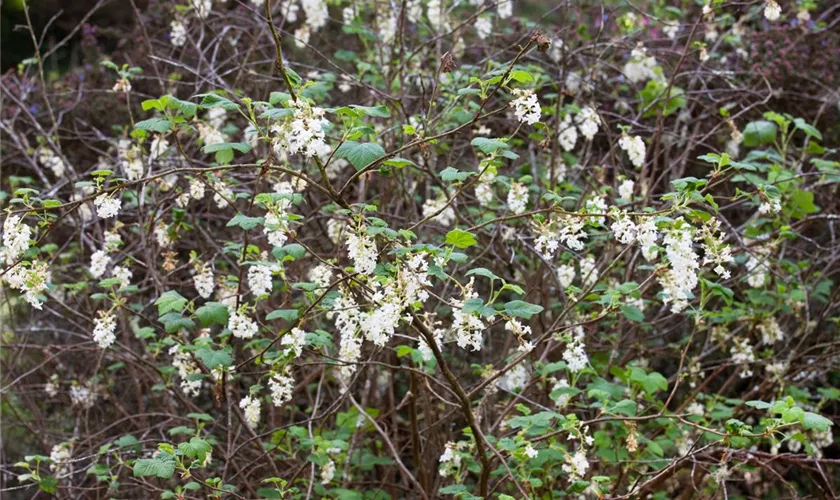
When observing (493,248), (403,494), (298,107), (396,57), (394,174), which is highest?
(298,107)

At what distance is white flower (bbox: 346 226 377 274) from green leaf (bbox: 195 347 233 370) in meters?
0.57

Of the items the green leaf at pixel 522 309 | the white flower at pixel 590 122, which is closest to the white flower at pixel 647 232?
the green leaf at pixel 522 309

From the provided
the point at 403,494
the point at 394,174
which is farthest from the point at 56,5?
the point at 403,494

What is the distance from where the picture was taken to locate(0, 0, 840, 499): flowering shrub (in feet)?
8.24

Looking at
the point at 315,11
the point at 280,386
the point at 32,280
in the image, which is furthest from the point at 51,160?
the point at 280,386

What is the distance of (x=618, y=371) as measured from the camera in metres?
3.59

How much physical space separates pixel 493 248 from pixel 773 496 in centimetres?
247

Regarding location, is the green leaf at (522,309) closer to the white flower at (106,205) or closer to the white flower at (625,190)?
the white flower at (106,205)

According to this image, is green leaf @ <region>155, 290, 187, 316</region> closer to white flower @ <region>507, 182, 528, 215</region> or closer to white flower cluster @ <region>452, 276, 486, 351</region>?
white flower cluster @ <region>452, 276, 486, 351</region>

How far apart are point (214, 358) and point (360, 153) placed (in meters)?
0.85

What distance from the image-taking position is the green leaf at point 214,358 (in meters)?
2.65

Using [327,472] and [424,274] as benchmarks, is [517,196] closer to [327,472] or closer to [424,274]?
[424,274]

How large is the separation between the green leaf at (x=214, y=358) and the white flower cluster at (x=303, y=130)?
0.75 m

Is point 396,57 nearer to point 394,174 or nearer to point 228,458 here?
point 394,174
